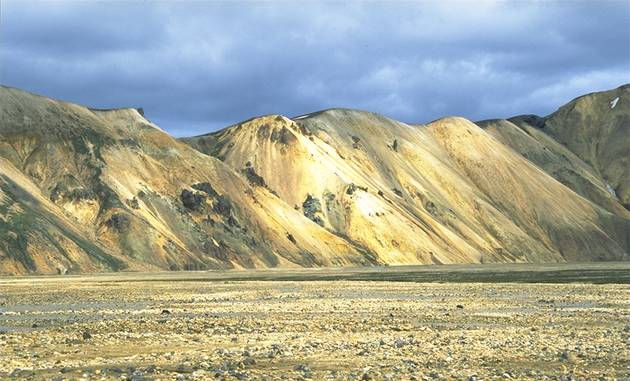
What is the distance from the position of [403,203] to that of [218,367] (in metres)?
149

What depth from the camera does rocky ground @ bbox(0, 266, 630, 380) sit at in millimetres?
18656

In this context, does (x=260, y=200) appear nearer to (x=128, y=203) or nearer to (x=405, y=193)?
(x=128, y=203)

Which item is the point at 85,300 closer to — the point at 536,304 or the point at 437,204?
the point at 536,304

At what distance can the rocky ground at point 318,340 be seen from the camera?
18656 mm

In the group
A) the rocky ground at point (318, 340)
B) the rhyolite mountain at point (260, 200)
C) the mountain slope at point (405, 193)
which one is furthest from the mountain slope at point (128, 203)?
the rocky ground at point (318, 340)

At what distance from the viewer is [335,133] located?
7170 inches

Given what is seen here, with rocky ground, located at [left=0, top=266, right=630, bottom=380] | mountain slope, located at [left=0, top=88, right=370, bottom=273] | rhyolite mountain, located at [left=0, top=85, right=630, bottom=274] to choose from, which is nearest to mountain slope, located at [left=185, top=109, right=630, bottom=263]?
rhyolite mountain, located at [left=0, top=85, right=630, bottom=274]

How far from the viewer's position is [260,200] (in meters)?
144

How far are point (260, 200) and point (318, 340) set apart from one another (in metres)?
119

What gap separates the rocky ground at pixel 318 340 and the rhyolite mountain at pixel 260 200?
217 feet

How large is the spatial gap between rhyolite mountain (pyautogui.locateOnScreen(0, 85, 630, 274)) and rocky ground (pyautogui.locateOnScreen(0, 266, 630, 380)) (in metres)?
66.1

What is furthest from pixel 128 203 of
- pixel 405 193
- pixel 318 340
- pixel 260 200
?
pixel 318 340

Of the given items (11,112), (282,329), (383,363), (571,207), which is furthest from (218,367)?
(571,207)

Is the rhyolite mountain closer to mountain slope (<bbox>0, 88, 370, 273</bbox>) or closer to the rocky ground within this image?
mountain slope (<bbox>0, 88, 370, 273</bbox>)
